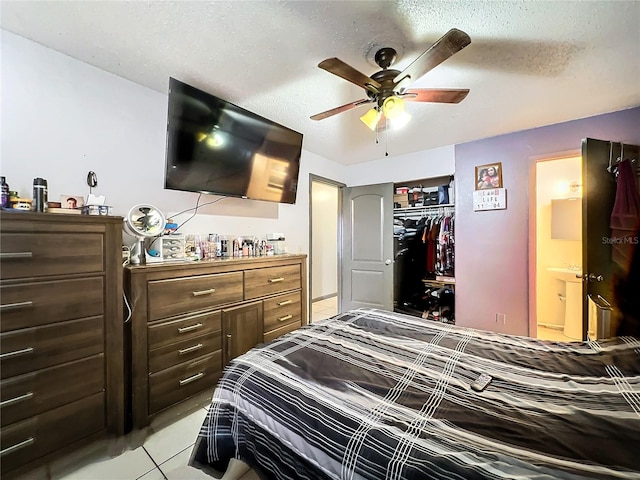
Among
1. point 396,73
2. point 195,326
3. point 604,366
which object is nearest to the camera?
point 604,366

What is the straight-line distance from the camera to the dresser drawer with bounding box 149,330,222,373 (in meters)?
1.61

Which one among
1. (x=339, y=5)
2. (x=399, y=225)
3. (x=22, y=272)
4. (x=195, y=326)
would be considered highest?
(x=339, y=5)

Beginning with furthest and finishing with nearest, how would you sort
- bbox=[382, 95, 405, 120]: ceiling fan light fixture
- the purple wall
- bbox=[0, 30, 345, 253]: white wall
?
the purple wall
bbox=[382, 95, 405, 120]: ceiling fan light fixture
bbox=[0, 30, 345, 253]: white wall

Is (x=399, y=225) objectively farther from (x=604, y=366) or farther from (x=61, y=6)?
(x=61, y=6)

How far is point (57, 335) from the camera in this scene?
1.28 meters

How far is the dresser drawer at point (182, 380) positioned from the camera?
1611 millimetres

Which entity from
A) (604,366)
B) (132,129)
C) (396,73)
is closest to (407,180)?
(396,73)

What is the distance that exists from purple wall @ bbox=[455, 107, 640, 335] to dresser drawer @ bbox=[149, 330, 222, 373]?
9.27ft

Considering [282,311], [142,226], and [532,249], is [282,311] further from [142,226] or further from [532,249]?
[532,249]

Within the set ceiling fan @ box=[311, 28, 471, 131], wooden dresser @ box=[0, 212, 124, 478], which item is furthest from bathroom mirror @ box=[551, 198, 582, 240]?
wooden dresser @ box=[0, 212, 124, 478]

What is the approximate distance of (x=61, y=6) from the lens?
4.27 feet

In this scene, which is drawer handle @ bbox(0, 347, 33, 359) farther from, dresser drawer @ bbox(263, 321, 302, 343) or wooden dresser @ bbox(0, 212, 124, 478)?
dresser drawer @ bbox(263, 321, 302, 343)

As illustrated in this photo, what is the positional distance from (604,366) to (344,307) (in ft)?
10.0

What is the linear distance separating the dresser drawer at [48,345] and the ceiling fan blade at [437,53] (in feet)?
7.16
